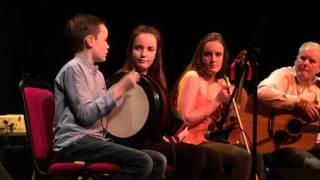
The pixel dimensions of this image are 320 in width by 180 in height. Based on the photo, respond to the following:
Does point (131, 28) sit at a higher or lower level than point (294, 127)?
higher

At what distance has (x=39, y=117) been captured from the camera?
3189 millimetres

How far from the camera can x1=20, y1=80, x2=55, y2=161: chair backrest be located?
122 inches

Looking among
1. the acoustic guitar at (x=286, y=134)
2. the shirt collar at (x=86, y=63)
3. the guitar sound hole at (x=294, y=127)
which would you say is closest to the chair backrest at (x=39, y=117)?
the shirt collar at (x=86, y=63)

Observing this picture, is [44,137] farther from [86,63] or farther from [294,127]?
[294,127]

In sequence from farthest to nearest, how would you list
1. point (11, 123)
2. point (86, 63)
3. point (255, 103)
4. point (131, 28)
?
1. point (131, 28)
2. point (11, 123)
3. point (255, 103)
4. point (86, 63)

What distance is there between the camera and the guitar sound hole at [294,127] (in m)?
4.41

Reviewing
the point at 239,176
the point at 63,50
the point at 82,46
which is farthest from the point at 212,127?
the point at 63,50

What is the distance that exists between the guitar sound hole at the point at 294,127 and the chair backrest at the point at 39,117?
1.98 metres

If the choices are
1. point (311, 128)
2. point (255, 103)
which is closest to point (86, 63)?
point (255, 103)

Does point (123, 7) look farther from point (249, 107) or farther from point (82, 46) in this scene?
point (82, 46)

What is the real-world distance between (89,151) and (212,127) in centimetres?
130

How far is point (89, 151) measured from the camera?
117 inches

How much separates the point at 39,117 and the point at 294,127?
6.94 feet

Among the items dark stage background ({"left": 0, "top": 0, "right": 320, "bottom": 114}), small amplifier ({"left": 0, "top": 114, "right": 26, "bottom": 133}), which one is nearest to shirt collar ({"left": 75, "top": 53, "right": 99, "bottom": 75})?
small amplifier ({"left": 0, "top": 114, "right": 26, "bottom": 133})
